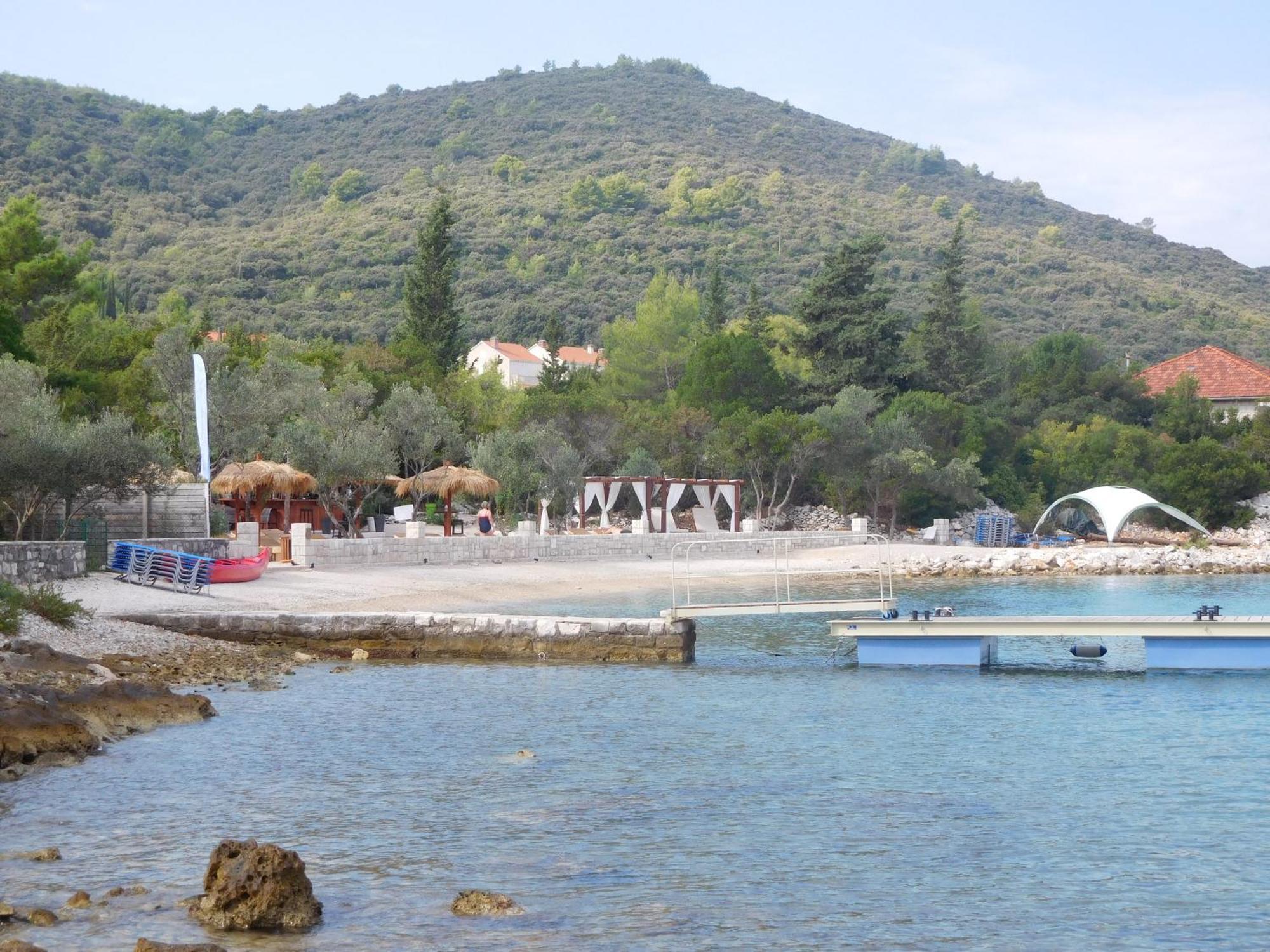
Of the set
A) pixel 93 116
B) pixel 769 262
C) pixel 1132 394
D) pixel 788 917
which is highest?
pixel 93 116

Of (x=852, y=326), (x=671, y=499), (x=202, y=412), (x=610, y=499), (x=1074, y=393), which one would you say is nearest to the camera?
(x=202, y=412)

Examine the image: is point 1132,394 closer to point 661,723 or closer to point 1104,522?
point 1104,522

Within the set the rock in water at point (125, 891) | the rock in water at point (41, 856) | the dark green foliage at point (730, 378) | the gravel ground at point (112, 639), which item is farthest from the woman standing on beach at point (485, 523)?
the rock in water at point (125, 891)

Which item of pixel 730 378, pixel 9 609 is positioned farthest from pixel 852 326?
pixel 9 609

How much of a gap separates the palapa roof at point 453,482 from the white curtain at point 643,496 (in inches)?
269

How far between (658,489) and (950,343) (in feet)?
75.1

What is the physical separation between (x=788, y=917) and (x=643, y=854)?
1.49 m

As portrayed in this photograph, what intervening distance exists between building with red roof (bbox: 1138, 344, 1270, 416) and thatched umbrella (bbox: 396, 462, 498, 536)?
42912 mm

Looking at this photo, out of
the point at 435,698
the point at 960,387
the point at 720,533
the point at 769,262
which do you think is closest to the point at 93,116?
the point at 769,262

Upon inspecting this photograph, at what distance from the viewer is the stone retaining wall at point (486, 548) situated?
29.7 metres

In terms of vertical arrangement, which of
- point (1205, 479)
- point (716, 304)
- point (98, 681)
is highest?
point (716, 304)

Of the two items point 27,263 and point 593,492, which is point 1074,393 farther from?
point 27,263

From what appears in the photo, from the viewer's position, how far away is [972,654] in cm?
1886

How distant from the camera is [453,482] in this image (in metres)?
36.9
